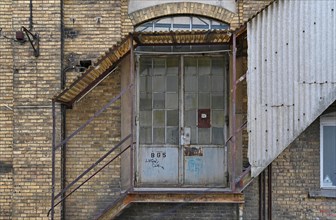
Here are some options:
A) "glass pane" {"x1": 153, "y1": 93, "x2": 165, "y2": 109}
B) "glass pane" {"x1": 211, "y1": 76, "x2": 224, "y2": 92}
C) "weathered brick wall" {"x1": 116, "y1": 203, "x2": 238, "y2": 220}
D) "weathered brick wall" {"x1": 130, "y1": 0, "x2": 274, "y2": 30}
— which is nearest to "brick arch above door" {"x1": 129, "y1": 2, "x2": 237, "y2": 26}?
"weathered brick wall" {"x1": 130, "y1": 0, "x2": 274, "y2": 30}

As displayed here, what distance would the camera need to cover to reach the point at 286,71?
21.5ft

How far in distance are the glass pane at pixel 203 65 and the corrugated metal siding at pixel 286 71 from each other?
144 cm

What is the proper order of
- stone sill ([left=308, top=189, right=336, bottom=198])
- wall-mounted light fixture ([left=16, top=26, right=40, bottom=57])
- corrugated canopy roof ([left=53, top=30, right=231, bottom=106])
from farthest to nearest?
wall-mounted light fixture ([left=16, top=26, right=40, bottom=57]) < stone sill ([left=308, top=189, right=336, bottom=198]) < corrugated canopy roof ([left=53, top=30, right=231, bottom=106])

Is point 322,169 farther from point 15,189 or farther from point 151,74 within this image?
point 15,189

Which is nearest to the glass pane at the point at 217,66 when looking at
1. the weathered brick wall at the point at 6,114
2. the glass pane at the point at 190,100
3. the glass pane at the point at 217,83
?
the glass pane at the point at 217,83

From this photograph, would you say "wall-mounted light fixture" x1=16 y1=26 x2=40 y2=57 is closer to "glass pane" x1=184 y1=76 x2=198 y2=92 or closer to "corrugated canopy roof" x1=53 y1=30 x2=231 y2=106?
"corrugated canopy roof" x1=53 y1=30 x2=231 y2=106

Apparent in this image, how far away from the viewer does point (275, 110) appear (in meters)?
6.57

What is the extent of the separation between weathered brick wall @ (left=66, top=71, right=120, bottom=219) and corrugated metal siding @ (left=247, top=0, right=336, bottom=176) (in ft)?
8.93

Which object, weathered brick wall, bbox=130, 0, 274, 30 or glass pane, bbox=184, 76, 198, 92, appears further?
glass pane, bbox=184, 76, 198, 92

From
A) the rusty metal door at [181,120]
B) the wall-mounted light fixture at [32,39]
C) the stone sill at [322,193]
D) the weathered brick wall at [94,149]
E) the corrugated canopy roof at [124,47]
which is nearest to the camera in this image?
the corrugated canopy roof at [124,47]

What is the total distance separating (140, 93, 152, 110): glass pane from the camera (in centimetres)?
800

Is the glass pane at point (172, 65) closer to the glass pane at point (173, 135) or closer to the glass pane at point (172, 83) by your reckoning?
the glass pane at point (172, 83)

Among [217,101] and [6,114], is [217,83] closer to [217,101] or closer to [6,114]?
[217,101]

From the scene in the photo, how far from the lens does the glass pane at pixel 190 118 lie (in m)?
7.95
